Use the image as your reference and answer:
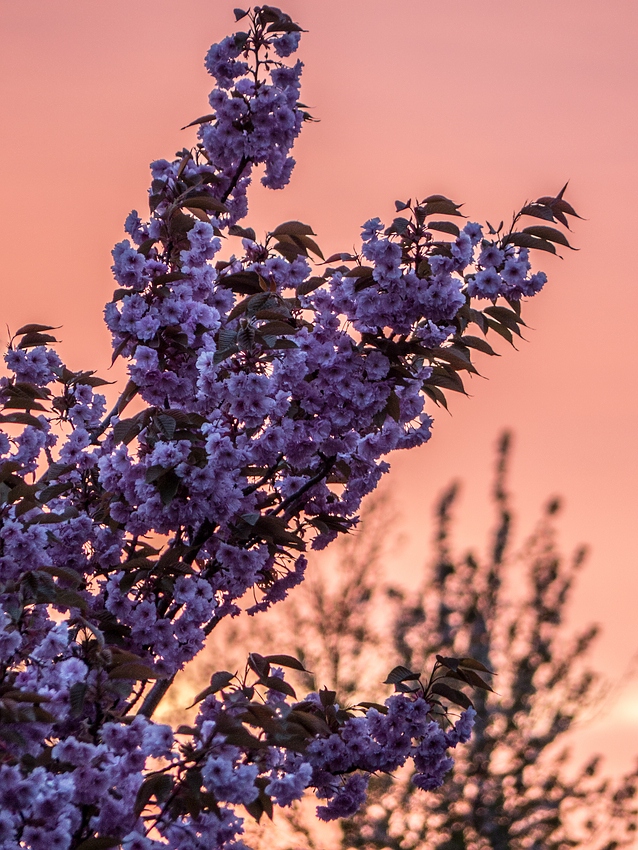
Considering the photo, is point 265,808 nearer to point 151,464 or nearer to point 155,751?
point 155,751

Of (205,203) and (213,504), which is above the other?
(205,203)

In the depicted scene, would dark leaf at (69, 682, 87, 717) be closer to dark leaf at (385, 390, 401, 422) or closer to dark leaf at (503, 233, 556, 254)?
dark leaf at (385, 390, 401, 422)

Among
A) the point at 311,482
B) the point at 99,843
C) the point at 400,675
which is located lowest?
the point at 99,843

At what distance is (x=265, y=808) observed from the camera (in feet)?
11.9

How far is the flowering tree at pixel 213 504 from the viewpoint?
3.44 m

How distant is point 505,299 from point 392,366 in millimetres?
625

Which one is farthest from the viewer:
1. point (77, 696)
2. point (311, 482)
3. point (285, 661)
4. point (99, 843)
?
point (311, 482)

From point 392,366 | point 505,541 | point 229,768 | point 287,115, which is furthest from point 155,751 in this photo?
point 505,541

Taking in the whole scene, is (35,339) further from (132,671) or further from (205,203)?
(132,671)

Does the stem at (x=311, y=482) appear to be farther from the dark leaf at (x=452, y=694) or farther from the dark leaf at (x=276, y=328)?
the dark leaf at (x=452, y=694)

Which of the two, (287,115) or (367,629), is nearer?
(287,115)

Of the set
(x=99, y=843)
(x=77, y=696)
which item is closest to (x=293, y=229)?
(x=77, y=696)

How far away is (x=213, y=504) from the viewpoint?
400 cm

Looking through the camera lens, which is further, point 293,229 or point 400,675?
point 293,229
